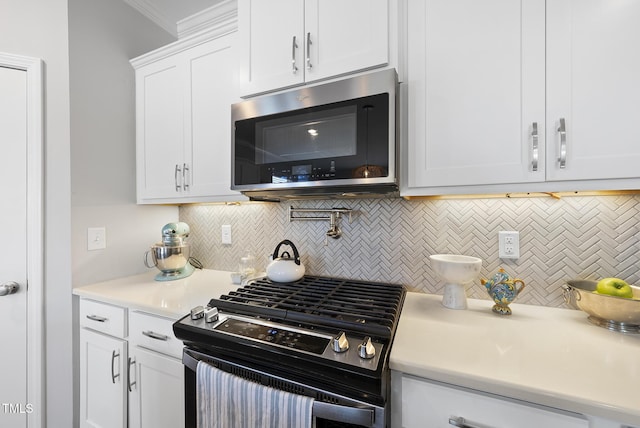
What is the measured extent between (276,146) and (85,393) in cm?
168

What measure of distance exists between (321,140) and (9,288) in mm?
1788

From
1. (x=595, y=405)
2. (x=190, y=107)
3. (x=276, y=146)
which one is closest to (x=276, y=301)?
(x=276, y=146)

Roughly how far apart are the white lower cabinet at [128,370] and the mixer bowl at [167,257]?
35 centimetres

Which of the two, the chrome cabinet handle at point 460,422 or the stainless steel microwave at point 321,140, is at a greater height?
the stainless steel microwave at point 321,140

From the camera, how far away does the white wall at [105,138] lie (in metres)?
1.53

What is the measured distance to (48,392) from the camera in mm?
1476

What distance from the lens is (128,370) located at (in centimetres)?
128

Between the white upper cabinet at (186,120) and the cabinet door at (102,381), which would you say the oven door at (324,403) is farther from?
the white upper cabinet at (186,120)

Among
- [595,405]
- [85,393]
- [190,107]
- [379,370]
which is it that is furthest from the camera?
[190,107]

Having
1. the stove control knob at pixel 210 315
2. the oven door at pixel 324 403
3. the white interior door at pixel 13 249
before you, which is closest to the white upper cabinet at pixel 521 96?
the oven door at pixel 324 403

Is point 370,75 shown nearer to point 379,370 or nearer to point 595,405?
point 379,370

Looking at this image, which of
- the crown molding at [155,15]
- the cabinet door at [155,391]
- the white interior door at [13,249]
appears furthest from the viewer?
the crown molding at [155,15]

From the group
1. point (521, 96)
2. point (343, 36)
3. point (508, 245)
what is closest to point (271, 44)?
point (343, 36)

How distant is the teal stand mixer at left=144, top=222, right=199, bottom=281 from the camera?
1.65 meters
